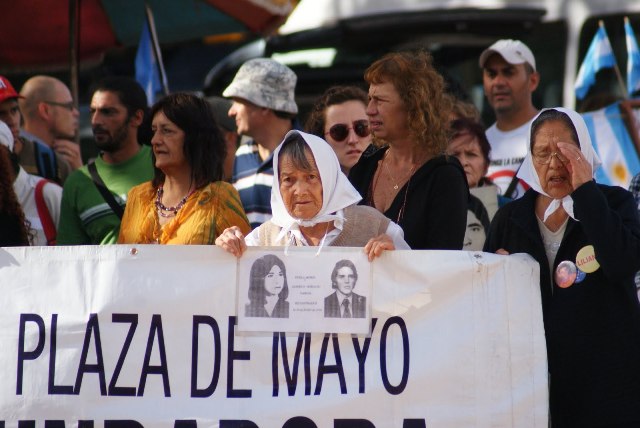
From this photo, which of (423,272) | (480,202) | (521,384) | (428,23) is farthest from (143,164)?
(428,23)

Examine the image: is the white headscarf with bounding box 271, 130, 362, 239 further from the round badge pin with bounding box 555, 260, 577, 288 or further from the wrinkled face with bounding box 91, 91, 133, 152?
the wrinkled face with bounding box 91, 91, 133, 152

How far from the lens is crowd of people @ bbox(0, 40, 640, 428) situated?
457 centimetres

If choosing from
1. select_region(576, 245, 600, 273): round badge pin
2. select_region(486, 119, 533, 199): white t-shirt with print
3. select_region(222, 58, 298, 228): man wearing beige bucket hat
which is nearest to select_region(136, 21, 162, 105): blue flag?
select_region(222, 58, 298, 228): man wearing beige bucket hat

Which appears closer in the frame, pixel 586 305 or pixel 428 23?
pixel 586 305

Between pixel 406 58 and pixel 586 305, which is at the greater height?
pixel 406 58

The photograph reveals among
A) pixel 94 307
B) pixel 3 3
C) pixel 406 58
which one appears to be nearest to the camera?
pixel 94 307

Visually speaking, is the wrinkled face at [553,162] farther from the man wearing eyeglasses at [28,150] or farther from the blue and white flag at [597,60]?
the blue and white flag at [597,60]

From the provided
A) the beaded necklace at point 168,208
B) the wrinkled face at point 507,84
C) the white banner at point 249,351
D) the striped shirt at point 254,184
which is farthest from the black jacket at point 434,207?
the wrinkled face at point 507,84

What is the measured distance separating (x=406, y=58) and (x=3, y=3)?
13.5 feet

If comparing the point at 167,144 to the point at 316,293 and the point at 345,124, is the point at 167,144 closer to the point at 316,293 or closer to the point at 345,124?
the point at 345,124

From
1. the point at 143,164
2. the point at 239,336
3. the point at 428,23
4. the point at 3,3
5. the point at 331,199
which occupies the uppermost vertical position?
the point at 428,23

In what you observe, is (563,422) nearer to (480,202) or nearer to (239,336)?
(239,336)

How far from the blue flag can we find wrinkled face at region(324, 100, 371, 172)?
2.33 m

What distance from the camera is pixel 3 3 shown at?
8.69 m
